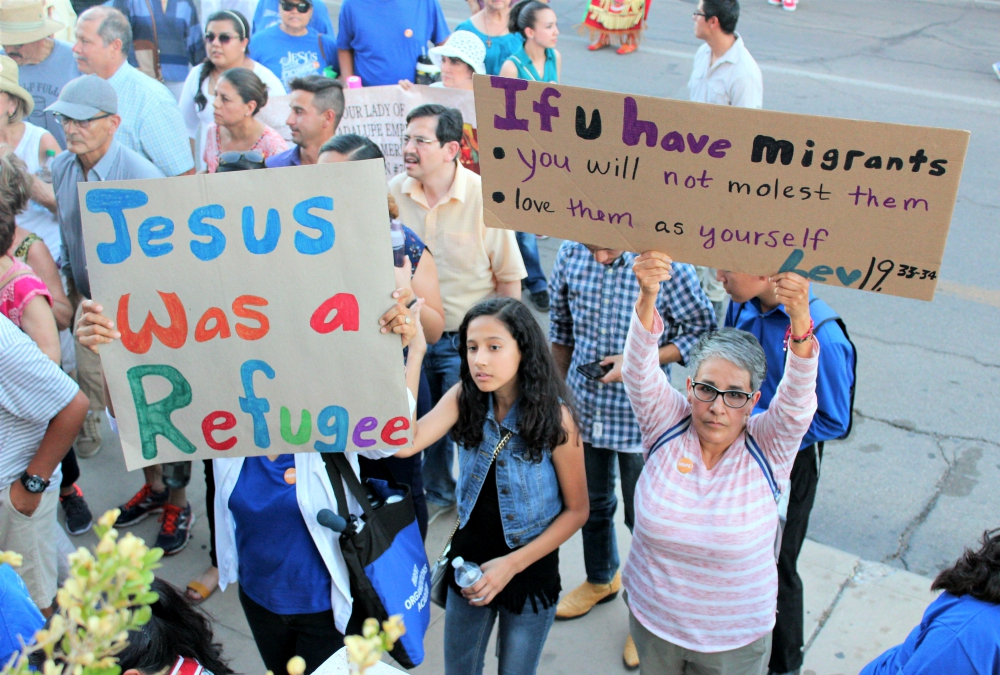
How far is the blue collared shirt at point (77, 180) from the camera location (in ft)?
13.1

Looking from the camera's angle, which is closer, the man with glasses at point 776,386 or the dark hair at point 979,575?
the dark hair at point 979,575

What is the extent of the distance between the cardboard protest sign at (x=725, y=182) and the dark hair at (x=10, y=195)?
1.75m

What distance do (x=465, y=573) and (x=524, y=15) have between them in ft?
17.6

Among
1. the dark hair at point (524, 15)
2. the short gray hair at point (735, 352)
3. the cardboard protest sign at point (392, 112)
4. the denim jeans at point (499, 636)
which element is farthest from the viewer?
the dark hair at point (524, 15)

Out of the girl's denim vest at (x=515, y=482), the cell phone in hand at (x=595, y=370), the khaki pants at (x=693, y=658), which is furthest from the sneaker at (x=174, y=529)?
the khaki pants at (x=693, y=658)

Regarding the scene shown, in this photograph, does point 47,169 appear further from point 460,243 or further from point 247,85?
point 460,243

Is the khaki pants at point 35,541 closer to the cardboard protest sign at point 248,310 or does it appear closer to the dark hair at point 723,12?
the cardboard protest sign at point 248,310

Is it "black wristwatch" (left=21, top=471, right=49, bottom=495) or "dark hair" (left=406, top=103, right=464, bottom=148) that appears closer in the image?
"black wristwatch" (left=21, top=471, right=49, bottom=495)

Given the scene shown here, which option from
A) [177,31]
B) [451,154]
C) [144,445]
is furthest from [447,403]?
[177,31]

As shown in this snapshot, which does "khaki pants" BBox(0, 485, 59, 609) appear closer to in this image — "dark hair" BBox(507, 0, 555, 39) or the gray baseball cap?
the gray baseball cap

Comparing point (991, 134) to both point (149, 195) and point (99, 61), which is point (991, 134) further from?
point (149, 195)

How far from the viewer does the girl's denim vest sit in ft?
8.87

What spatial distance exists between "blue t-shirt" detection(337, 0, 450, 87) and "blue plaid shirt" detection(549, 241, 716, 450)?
12.3ft

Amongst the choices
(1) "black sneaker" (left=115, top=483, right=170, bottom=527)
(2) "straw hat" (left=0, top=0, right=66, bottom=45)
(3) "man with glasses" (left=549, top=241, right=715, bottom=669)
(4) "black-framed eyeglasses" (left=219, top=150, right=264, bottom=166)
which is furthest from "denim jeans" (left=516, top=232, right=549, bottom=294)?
(2) "straw hat" (left=0, top=0, right=66, bottom=45)
